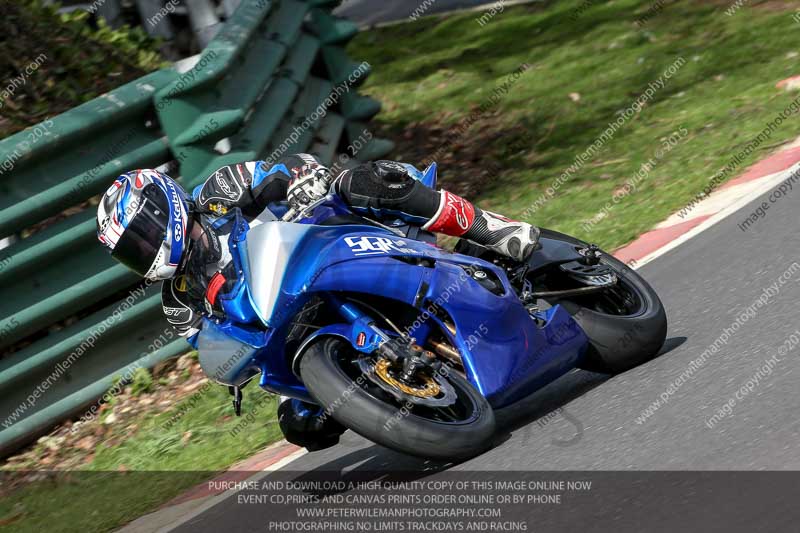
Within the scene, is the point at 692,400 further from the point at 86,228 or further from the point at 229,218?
the point at 86,228

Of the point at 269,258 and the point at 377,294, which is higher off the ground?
the point at 269,258

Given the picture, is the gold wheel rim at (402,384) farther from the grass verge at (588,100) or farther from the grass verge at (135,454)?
the grass verge at (588,100)

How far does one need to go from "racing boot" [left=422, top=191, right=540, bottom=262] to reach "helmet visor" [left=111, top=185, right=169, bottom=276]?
4.12ft

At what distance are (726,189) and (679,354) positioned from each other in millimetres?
2910

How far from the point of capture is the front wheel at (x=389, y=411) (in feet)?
14.4

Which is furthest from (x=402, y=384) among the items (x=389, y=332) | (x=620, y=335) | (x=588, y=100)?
(x=588, y=100)

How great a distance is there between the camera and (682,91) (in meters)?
11.2

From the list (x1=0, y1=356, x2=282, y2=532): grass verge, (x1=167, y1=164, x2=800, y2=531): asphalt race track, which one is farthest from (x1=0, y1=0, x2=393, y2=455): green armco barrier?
(x1=167, y1=164, x2=800, y2=531): asphalt race track

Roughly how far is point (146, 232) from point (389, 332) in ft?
3.51

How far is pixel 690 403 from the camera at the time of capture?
15.5 ft

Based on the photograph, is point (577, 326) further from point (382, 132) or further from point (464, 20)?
point (464, 20)

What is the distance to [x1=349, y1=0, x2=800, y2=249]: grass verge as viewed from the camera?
29.7ft

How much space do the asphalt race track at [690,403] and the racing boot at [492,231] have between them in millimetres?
743

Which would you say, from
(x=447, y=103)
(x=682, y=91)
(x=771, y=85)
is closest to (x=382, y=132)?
(x=447, y=103)
